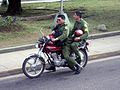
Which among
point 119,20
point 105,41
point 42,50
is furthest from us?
point 119,20

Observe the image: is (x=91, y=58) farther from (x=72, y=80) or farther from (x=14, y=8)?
(x=14, y=8)

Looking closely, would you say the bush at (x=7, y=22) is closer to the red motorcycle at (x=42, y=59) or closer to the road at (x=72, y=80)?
the road at (x=72, y=80)

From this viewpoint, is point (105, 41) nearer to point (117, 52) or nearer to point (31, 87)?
point (117, 52)

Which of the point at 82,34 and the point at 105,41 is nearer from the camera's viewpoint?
the point at 82,34

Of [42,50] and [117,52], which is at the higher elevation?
[42,50]

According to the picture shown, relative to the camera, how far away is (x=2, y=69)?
10789 millimetres

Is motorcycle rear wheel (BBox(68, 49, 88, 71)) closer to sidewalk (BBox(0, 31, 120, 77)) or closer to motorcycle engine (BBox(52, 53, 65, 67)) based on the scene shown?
motorcycle engine (BBox(52, 53, 65, 67))

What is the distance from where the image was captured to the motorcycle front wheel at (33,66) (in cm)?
998

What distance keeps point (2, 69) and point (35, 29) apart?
16.7 ft

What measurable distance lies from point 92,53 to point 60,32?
2538 millimetres

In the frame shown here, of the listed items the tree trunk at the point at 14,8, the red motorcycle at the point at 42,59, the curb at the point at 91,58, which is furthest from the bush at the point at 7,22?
the red motorcycle at the point at 42,59

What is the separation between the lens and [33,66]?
10047 mm

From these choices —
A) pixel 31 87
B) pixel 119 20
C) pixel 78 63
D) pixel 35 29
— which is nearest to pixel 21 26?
pixel 35 29

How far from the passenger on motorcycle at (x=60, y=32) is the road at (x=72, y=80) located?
54cm
